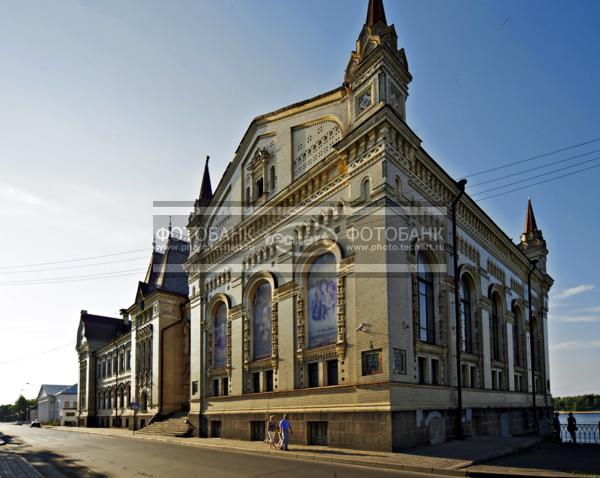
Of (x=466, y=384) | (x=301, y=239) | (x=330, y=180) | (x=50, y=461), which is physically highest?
(x=330, y=180)

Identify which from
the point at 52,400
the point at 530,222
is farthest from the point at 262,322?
the point at 52,400

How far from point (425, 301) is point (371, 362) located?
15.2ft

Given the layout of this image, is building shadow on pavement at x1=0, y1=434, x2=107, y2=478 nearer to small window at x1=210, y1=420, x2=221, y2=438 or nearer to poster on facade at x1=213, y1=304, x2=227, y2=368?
small window at x1=210, y1=420, x2=221, y2=438

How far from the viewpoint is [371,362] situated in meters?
18.8

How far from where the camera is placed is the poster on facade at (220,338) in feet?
99.5

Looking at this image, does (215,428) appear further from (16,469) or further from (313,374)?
(16,469)

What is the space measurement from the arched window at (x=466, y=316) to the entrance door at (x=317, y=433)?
316 inches

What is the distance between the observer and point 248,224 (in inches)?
1131

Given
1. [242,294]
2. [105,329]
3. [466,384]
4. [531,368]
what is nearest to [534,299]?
[531,368]

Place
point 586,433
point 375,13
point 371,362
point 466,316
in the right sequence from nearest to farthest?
point 371,362, point 375,13, point 466,316, point 586,433

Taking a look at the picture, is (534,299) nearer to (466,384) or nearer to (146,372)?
(466,384)

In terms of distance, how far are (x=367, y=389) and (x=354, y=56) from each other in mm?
14028

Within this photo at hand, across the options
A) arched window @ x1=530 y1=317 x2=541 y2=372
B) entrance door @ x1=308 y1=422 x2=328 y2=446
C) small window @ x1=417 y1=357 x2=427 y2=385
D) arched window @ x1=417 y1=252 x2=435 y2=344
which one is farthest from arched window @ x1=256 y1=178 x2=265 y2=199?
arched window @ x1=530 y1=317 x2=541 y2=372

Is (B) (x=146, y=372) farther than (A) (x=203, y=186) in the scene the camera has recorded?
Yes
